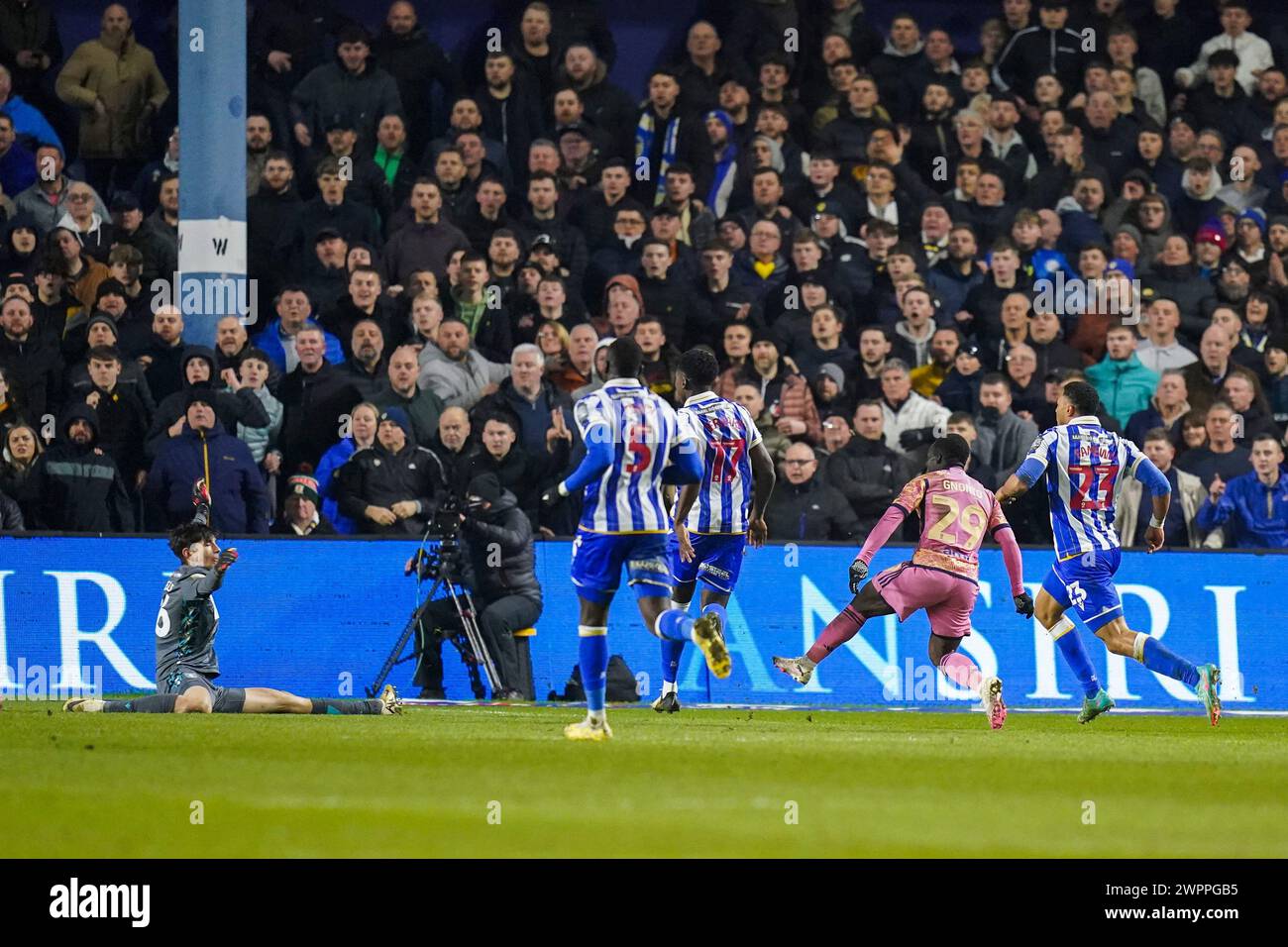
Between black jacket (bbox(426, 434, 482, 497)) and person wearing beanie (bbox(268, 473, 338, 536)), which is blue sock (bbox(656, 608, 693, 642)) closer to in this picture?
black jacket (bbox(426, 434, 482, 497))

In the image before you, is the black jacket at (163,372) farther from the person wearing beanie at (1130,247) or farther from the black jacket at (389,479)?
the person wearing beanie at (1130,247)

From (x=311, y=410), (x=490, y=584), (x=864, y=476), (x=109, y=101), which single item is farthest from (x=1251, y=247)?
(x=109, y=101)

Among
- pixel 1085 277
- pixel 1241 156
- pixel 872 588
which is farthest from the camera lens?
pixel 1241 156

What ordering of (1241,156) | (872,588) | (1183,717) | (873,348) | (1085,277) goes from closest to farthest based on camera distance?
1. (872,588)
2. (1183,717)
3. (873,348)
4. (1085,277)
5. (1241,156)

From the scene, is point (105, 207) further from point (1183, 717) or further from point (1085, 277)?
point (1183, 717)

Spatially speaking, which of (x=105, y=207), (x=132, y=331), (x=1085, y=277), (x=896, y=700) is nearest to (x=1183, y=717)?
(x=896, y=700)

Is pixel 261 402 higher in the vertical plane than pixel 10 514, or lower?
higher

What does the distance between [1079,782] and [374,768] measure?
3.27 m

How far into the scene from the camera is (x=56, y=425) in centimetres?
1647

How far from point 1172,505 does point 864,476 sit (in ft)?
8.82

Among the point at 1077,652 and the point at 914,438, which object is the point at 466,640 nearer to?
the point at 914,438

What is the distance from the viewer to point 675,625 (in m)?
11.9

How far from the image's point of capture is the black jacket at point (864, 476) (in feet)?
55.4
